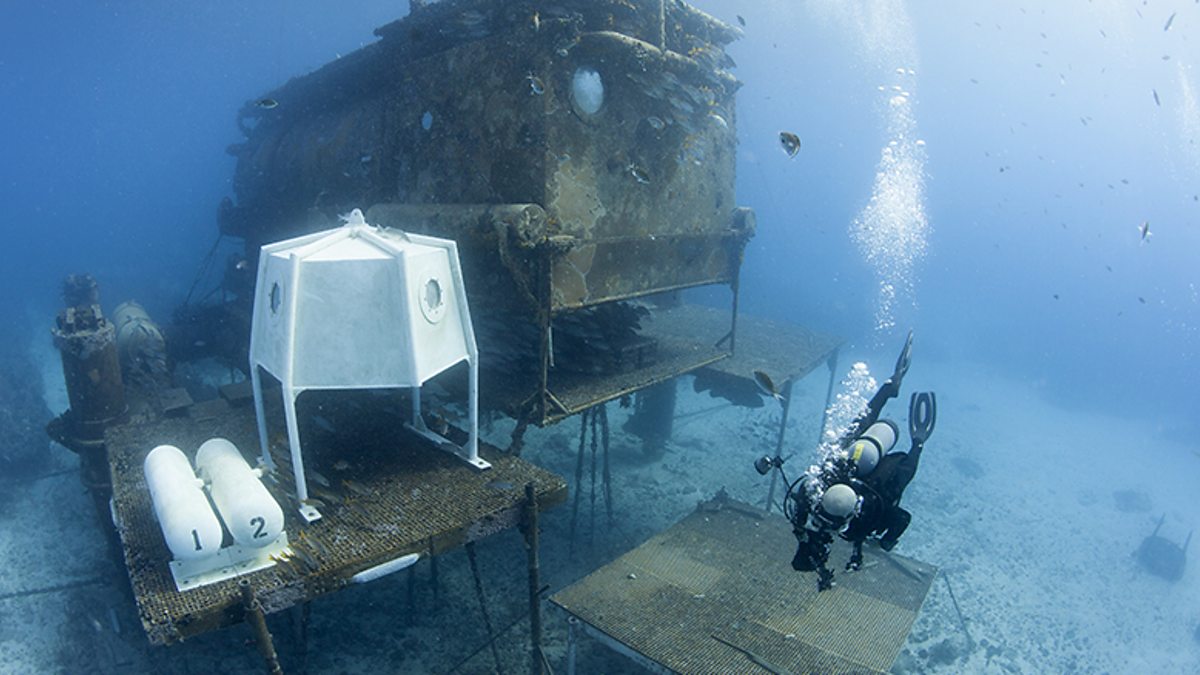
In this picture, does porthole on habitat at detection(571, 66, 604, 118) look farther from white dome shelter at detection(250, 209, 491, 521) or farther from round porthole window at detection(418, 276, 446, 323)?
round porthole window at detection(418, 276, 446, 323)

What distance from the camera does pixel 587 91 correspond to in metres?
7.75

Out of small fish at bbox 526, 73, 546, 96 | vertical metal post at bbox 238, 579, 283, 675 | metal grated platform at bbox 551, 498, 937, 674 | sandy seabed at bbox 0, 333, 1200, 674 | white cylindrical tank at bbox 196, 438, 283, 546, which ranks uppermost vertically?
small fish at bbox 526, 73, 546, 96

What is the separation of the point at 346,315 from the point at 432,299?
82cm

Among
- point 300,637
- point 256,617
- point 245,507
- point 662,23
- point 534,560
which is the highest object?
point 662,23

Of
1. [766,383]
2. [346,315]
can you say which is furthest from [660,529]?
[346,315]

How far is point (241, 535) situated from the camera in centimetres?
443

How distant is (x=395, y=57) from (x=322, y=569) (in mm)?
8429

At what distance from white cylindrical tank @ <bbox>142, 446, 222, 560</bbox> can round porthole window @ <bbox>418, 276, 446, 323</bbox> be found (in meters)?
2.30

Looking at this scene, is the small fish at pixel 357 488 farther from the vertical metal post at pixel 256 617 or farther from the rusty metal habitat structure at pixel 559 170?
the rusty metal habitat structure at pixel 559 170

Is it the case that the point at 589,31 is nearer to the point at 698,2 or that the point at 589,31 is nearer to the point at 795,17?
→ the point at 698,2

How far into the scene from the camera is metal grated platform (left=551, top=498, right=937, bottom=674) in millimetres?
6191

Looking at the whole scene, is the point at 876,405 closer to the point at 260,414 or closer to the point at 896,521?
the point at 896,521

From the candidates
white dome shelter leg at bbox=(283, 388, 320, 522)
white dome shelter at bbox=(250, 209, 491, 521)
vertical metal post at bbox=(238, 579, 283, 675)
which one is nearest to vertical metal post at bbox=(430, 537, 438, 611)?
white dome shelter leg at bbox=(283, 388, 320, 522)

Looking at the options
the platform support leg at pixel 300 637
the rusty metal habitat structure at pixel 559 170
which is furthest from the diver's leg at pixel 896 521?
the platform support leg at pixel 300 637
